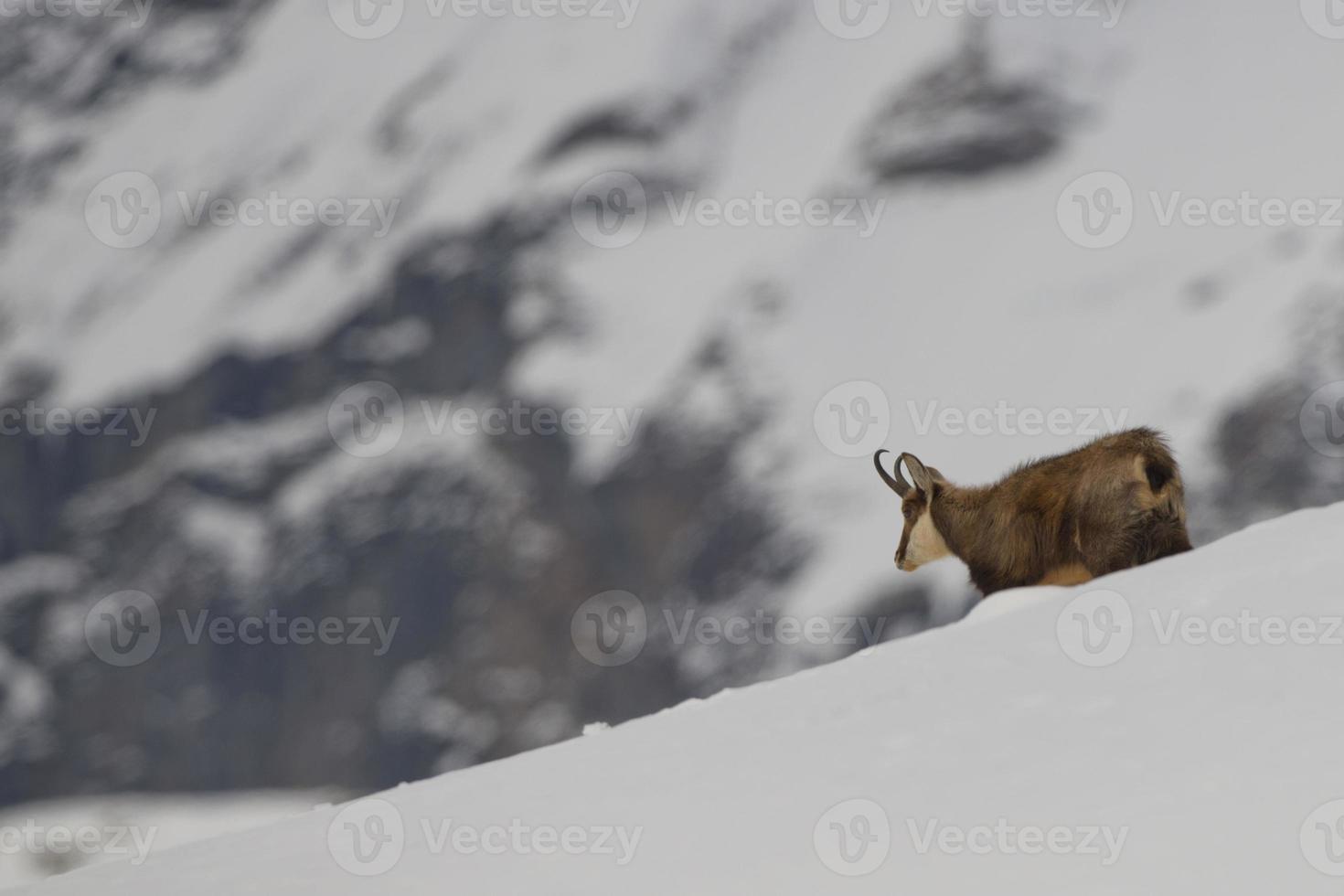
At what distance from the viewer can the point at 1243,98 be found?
231ft

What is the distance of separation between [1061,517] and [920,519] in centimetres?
124

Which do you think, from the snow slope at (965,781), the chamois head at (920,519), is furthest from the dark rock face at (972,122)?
the snow slope at (965,781)

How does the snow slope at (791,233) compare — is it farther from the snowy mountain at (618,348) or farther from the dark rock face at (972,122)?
the dark rock face at (972,122)

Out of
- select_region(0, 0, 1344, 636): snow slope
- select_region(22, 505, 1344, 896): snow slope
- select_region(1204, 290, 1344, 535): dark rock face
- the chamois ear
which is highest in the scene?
select_region(0, 0, 1344, 636): snow slope

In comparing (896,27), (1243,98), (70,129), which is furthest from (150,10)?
(1243,98)

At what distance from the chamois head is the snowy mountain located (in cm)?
4170

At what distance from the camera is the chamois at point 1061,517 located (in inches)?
393

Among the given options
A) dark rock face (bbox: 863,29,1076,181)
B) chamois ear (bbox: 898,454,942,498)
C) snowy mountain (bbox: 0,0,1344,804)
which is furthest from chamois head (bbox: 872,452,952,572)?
dark rock face (bbox: 863,29,1076,181)

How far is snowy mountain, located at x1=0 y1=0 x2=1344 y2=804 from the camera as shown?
205 feet

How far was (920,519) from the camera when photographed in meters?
11.3

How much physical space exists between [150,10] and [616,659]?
58552 millimetres

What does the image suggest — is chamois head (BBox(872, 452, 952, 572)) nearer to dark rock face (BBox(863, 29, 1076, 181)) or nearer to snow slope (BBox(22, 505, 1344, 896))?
snow slope (BBox(22, 505, 1344, 896))

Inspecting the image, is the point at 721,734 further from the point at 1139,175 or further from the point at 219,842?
the point at 1139,175

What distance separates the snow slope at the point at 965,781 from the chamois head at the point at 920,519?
1611mm
